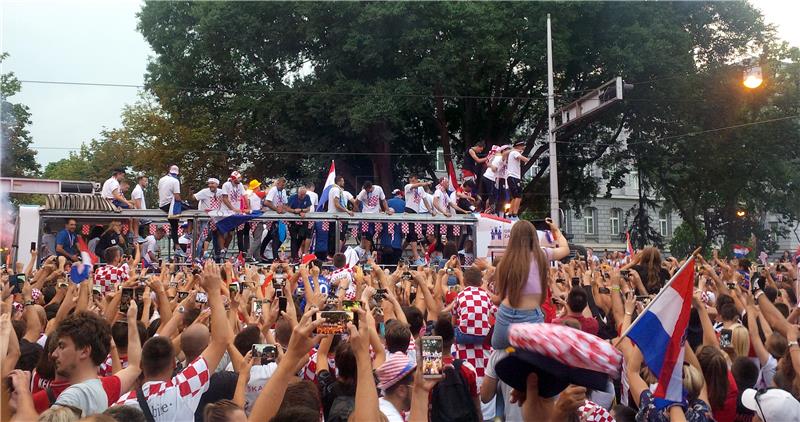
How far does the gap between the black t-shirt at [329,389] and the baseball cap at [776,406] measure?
2.24 meters

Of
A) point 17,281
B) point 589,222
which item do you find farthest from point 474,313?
point 589,222

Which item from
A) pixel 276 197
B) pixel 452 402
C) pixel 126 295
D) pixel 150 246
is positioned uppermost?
pixel 276 197

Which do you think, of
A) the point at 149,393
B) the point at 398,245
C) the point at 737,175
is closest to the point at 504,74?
the point at 737,175

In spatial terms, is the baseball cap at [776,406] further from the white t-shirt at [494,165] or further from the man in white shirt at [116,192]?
the white t-shirt at [494,165]

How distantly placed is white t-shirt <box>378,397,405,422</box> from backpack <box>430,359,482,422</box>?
0.81m

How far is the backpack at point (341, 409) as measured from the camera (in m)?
4.39

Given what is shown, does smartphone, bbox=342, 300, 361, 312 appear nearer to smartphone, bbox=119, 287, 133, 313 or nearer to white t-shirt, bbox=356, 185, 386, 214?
smartphone, bbox=119, 287, 133, 313

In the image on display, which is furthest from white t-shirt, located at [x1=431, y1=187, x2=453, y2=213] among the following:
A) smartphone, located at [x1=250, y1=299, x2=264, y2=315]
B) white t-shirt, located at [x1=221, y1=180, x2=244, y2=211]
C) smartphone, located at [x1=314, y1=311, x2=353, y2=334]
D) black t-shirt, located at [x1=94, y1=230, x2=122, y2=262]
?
smartphone, located at [x1=314, y1=311, x2=353, y2=334]

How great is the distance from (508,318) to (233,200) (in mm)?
13297

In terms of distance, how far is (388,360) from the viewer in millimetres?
4414

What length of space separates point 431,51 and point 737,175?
14.8 metres

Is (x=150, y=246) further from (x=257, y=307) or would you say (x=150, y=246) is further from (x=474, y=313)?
(x=474, y=313)

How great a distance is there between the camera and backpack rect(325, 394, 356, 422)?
4.39 metres

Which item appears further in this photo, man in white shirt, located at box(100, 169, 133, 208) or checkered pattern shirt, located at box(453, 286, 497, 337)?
man in white shirt, located at box(100, 169, 133, 208)
